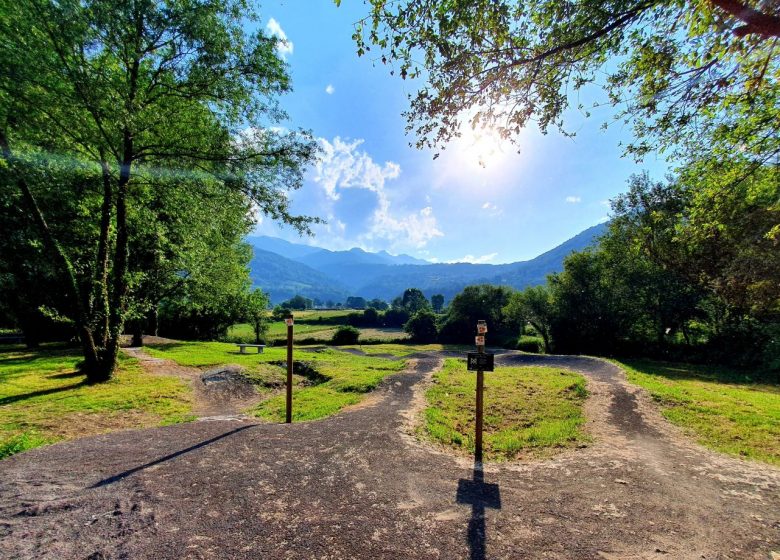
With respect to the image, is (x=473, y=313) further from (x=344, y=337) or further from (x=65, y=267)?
(x=65, y=267)

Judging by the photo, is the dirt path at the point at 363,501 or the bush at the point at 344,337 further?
the bush at the point at 344,337

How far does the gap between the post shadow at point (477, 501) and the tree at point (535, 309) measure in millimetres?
35708

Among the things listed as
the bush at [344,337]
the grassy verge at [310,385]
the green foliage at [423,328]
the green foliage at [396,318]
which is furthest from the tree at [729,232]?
the green foliage at [396,318]

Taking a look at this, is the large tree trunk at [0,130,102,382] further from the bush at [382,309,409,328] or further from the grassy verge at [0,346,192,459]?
the bush at [382,309,409,328]

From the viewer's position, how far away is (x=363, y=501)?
4848mm

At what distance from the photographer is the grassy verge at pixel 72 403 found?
8.00 metres

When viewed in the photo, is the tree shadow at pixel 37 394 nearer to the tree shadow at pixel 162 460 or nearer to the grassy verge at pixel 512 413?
the tree shadow at pixel 162 460

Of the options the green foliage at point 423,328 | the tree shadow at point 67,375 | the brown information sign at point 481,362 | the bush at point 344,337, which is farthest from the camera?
the green foliage at point 423,328

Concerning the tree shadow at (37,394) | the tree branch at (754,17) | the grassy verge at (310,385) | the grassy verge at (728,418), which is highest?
the tree branch at (754,17)

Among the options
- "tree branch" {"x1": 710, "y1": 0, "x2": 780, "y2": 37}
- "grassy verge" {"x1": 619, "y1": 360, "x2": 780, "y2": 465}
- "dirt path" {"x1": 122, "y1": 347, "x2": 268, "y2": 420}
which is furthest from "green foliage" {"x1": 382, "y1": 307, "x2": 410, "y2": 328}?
"tree branch" {"x1": 710, "y1": 0, "x2": 780, "y2": 37}

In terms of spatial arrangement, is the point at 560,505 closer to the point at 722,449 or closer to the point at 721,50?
the point at 722,449

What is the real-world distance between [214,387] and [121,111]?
10.3 meters

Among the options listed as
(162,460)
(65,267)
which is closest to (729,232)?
(162,460)

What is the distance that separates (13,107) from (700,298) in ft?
133
